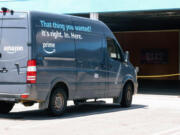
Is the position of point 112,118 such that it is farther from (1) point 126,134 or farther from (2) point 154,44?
(2) point 154,44

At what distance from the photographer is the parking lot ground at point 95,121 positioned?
351 inches

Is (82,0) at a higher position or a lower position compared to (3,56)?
higher

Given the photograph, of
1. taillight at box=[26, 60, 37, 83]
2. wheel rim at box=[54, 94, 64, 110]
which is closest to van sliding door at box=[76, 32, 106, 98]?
wheel rim at box=[54, 94, 64, 110]

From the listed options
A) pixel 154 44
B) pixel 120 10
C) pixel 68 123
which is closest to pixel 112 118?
pixel 68 123

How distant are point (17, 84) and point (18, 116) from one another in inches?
46.8

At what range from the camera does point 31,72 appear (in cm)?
1030

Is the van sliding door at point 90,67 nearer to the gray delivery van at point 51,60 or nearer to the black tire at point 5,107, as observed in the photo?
the gray delivery van at point 51,60

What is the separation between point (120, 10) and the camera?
20062mm

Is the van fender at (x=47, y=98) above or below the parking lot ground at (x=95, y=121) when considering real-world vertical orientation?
above

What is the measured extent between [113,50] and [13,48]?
3.76m

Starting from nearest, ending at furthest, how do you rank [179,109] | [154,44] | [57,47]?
[57,47] → [179,109] → [154,44]

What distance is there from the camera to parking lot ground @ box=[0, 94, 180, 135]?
891 cm

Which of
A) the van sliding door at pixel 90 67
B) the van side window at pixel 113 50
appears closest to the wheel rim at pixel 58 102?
the van sliding door at pixel 90 67

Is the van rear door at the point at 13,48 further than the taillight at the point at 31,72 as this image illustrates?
Yes
